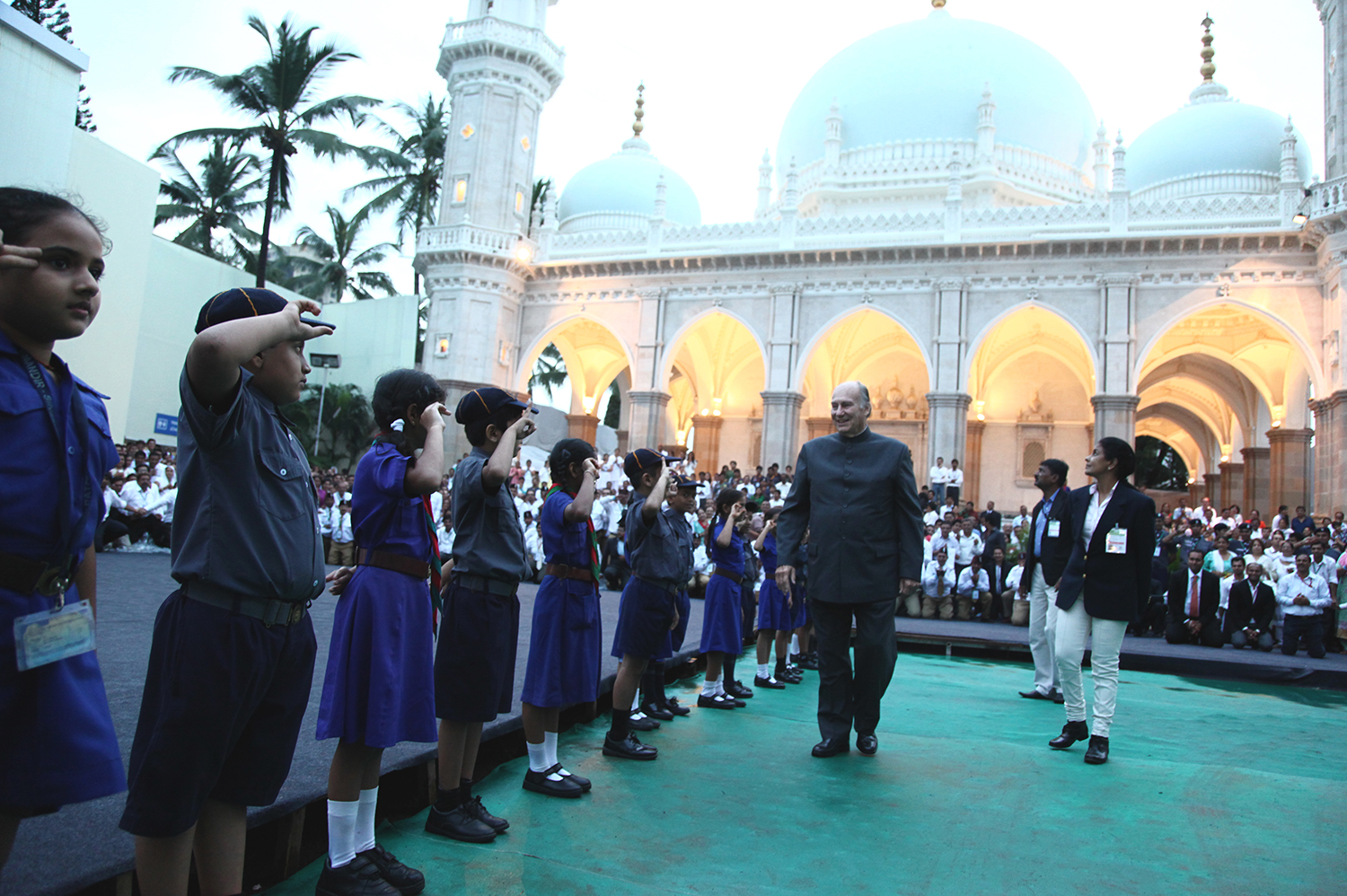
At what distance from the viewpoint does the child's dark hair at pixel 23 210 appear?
72.3 inches

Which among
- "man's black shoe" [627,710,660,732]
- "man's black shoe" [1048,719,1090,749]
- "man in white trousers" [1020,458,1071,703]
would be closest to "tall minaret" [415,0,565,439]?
"man in white trousers" [1020,458,1071,703]

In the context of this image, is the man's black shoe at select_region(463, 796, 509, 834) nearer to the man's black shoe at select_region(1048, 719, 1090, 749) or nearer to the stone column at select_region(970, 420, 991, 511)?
the man's black shoe at select_region(1048, 719, 1090, 749)

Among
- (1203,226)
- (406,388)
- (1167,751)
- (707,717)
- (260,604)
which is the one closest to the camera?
(260,604)

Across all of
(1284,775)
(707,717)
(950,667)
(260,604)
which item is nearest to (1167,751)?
(1284,775)

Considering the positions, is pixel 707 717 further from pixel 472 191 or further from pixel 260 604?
pixel 472 191

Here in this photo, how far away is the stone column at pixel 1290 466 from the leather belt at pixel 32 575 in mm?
26263

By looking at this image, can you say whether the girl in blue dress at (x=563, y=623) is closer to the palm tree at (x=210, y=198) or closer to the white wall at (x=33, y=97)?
the white wall at (x=33, y=97)

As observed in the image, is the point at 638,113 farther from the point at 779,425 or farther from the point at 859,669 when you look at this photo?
the point at 859,669

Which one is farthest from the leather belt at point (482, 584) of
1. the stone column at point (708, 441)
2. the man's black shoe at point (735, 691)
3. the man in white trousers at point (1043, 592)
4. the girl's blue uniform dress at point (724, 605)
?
the stone column at point (708, 441)

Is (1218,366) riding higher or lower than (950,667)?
higher

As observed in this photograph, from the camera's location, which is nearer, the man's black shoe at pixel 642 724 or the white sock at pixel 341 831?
the white sock at pixel 341 831

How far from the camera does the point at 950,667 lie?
8.55 metres

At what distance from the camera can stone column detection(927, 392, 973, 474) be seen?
72.6 feet

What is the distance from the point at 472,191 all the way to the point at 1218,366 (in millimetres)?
22794
